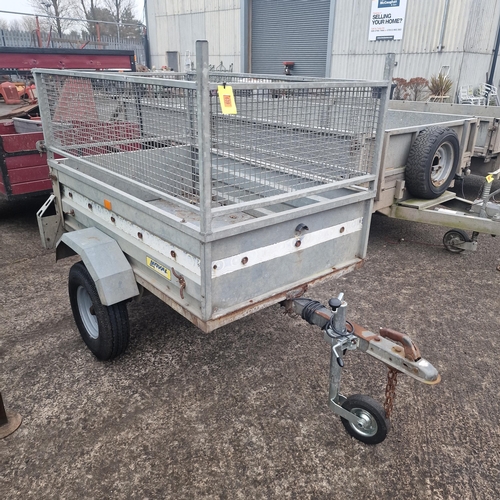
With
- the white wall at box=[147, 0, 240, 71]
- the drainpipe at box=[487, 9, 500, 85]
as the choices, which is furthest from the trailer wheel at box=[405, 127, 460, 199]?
the white wall at box=[147, 0, 240, 71]

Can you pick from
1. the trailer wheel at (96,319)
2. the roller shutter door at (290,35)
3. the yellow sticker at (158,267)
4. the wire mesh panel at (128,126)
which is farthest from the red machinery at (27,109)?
the roller shutter door at (290,35)

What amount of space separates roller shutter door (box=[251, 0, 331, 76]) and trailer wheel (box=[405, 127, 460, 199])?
12.5m

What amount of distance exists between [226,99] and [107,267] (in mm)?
1336

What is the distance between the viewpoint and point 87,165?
3395 mm

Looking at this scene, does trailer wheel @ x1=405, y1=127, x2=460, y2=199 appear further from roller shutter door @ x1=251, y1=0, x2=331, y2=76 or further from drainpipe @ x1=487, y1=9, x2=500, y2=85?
roller shutter door @ x1=251, y1=0, x2=331, y2=76

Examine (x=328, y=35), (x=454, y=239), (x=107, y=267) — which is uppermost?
(x=328, y=35)

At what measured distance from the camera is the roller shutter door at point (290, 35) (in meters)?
16.1

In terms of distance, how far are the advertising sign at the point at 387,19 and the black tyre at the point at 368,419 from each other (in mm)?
13996

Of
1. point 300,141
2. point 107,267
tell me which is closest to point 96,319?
point 107,267

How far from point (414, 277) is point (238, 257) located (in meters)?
2.77

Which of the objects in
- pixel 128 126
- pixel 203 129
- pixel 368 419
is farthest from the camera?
pixel 128 126

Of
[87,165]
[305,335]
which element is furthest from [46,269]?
[305,335]

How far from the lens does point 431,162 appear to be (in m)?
4.77

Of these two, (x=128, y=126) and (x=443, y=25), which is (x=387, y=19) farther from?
(x=128, y=126)
